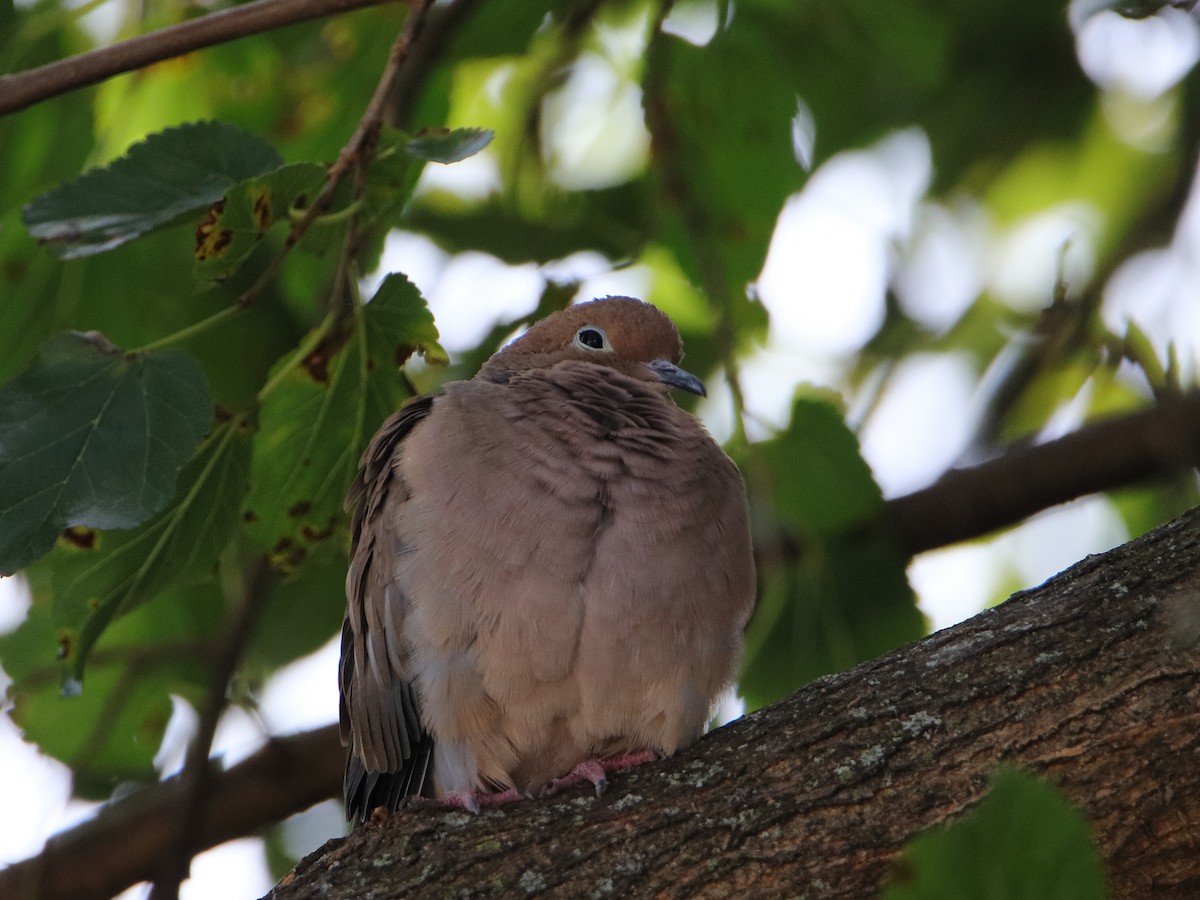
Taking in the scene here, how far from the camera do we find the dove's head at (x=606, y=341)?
3863 millimetres

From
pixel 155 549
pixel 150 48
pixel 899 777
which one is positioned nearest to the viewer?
pixel 899 777

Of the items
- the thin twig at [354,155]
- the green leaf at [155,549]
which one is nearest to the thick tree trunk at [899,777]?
the green leaf at [155,549]

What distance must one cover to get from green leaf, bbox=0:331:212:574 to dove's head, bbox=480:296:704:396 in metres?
1.20

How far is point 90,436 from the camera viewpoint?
267 centimetres

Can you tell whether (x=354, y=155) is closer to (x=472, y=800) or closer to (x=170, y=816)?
(x=472, y=800)

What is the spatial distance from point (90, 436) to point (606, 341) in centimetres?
163

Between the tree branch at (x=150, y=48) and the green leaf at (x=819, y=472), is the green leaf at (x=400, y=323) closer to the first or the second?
the tree branch at (x=150, y=48)

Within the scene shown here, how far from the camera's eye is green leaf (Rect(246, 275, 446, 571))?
10.0ft

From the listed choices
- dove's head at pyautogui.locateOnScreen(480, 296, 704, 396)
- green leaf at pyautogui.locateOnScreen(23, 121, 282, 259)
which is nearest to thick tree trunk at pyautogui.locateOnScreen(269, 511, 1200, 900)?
green leaf at pyautogui.locateOnScreen(23, 121, 282, 259)

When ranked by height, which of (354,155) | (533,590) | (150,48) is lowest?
(533,590)

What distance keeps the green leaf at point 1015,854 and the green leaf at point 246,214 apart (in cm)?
183

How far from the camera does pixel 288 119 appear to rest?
400cm

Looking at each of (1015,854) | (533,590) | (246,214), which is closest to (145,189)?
(246,214)

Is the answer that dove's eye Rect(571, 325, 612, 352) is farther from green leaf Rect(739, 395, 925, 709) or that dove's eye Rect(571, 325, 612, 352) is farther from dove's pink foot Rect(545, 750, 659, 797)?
→ dove's pink foot Rect(545, 750, 659, 797)
